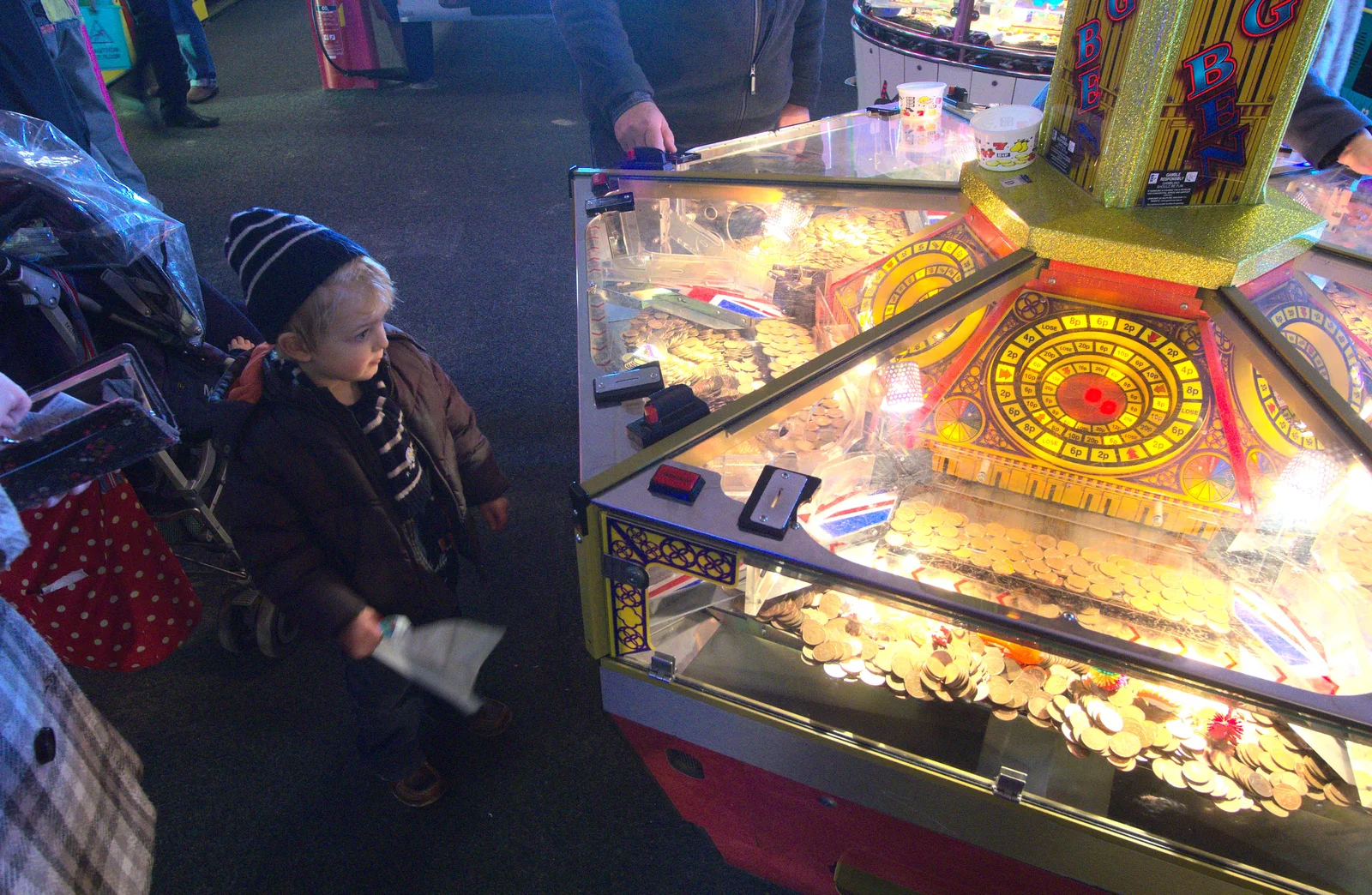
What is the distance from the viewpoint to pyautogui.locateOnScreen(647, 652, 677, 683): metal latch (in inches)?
47.9

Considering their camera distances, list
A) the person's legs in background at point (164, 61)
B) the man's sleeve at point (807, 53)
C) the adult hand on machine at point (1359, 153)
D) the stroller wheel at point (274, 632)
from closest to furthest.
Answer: the adult hand on machine at point (1359, 153)
the stroller wheel at point (274, 632)
the man's sleeve at point (807, 53)
the person's legs in background at point (164, 61)

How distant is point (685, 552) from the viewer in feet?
3.43

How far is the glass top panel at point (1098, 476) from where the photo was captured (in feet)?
3.68

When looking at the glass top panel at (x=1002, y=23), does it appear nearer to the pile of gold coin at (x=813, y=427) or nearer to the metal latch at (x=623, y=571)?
the pile of gold coin at (x=813, y=427)

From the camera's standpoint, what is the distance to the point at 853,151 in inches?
88.0

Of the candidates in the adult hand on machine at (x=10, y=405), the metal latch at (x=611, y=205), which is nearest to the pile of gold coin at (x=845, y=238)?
the metal latch at (x=611, y=205)

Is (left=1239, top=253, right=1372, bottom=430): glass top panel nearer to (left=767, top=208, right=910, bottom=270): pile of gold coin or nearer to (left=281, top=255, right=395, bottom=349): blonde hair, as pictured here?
(left=767, top=208, right=910, bottom=270): pile of gold coin

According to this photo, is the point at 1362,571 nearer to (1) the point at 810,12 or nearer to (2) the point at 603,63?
(2) the point at 603,63

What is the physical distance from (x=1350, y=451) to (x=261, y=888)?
7.00 feet

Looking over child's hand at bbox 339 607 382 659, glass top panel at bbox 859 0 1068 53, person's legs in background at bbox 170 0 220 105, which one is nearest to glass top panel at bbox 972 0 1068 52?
glass top panel at bbox 859 0 1068 53

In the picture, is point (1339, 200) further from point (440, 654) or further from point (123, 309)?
point (123, 309)

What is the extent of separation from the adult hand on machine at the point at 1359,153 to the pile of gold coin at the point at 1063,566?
1.05m

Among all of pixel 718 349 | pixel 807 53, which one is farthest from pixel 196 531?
pixel 807 53

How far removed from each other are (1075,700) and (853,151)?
159 centimetres
